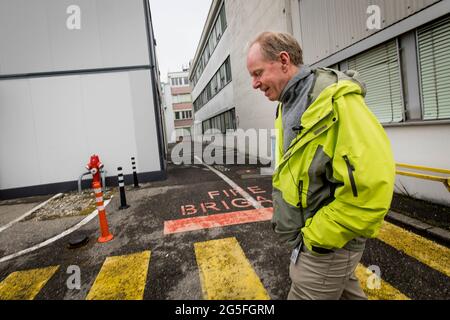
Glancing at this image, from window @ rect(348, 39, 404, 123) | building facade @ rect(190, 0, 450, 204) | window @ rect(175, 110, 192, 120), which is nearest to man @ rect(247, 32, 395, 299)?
building facade @ rect(190, 0, 450, 204)

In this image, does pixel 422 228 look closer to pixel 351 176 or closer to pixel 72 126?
pixel 351 176

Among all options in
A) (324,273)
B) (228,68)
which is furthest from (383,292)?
(228,68)

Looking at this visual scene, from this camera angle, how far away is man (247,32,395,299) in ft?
4.12

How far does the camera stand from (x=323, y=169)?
139cm

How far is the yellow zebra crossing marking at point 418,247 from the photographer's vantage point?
323cm

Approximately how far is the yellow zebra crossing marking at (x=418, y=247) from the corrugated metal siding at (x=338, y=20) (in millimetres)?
4131

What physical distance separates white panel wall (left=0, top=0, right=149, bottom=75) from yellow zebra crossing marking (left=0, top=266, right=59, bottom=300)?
8.04 metres

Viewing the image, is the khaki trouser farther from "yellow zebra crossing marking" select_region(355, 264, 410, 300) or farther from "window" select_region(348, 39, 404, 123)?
"window" select_region(348, 39, 404, 123)

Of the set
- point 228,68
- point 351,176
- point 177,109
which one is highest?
point 177,109

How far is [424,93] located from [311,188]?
547 cm

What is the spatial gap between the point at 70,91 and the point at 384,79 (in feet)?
33.4

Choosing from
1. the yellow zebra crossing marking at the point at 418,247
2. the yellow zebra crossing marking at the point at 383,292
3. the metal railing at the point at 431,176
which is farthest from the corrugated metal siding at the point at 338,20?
the yellow zebra crossing marking at the point at 383,292

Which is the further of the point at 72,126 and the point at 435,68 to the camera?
the point at 72,126

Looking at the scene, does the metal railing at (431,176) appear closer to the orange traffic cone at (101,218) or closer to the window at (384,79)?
the window at (384,79)
